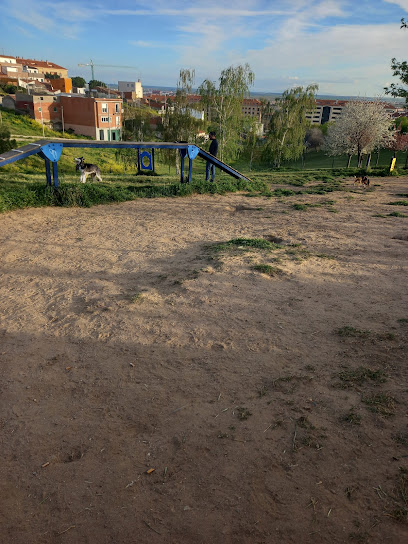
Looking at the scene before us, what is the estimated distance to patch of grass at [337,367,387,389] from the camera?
15.0 ft

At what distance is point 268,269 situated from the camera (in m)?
7.84

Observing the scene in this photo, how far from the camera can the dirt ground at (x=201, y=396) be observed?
10.1ft

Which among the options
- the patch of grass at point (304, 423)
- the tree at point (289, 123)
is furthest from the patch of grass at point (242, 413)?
the tree at point (289, 123)

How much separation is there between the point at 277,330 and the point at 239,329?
0.57 metres

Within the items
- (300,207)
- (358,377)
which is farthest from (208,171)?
(358,377)

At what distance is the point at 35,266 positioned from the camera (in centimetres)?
792

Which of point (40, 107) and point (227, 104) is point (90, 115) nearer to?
point (40, 107)

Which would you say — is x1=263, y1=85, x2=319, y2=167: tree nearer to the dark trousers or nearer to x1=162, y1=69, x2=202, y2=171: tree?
x1=162, y1=69, x2=202, y2=171: tree

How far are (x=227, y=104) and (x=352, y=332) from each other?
32.4 m

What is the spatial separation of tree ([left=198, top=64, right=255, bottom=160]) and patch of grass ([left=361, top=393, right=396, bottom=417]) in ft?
110

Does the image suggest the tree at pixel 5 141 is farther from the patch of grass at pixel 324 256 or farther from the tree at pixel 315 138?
the tree at pixel 315 138

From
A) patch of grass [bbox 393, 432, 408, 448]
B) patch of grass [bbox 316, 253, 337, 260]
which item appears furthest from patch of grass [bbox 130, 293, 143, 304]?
patch of grass [bbox 316, 253, 337, 260]

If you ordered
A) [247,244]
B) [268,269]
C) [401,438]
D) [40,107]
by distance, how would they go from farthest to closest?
[40,107] < [247,244] < [268,269] < [401,438]

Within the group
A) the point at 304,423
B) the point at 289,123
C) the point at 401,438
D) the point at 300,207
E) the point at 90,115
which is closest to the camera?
the point at 401,438
